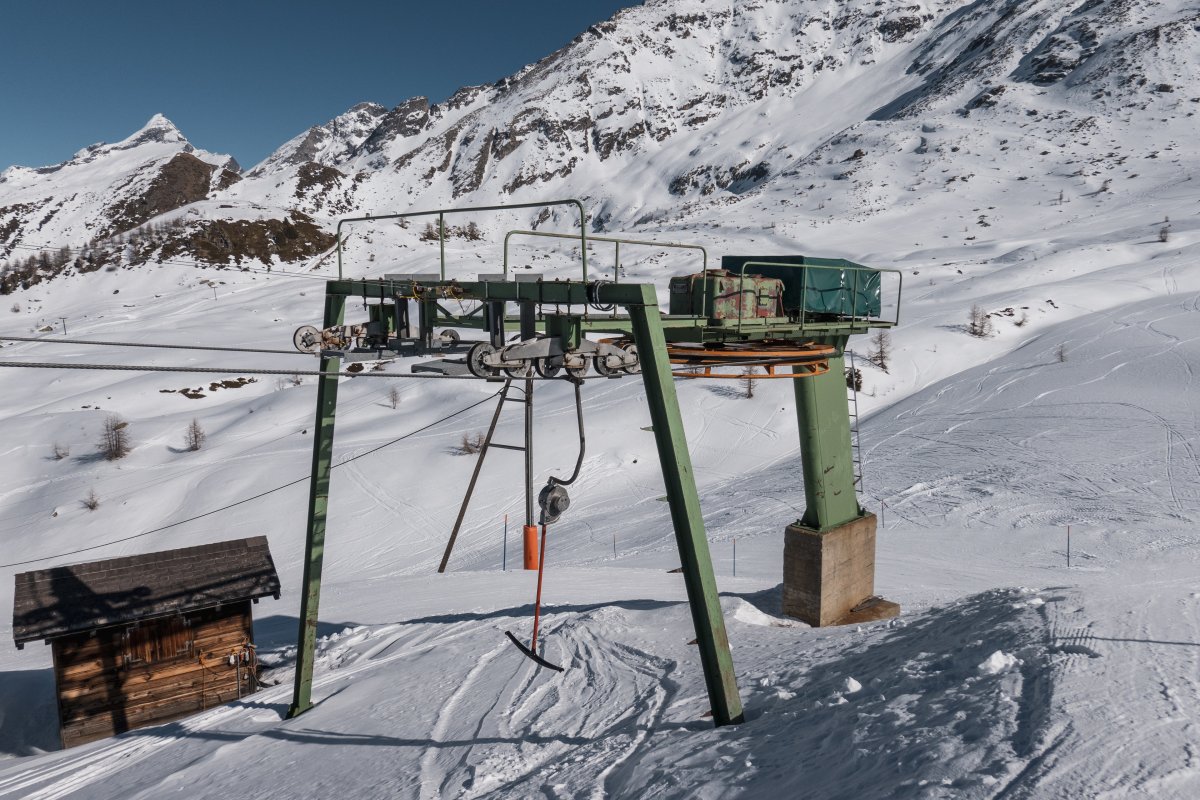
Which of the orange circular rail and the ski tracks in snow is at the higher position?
the orange circular rail

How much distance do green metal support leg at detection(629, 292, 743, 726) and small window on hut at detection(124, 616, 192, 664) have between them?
1200 cm

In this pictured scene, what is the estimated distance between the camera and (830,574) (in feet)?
35.2

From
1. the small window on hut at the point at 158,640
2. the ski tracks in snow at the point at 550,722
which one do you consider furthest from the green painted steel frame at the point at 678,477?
the small window on hut at the point at 158,640

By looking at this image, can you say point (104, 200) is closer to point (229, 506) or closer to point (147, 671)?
point (229, 506)

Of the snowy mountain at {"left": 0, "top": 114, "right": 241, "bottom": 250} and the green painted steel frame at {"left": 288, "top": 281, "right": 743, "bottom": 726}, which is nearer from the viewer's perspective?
the green painted steel frame at {"left": 288, "top": 281, "right": 743, "bottom": 726}

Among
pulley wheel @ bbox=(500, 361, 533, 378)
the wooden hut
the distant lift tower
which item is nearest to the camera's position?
the distant lift tower

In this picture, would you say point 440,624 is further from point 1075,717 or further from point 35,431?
point 35,431

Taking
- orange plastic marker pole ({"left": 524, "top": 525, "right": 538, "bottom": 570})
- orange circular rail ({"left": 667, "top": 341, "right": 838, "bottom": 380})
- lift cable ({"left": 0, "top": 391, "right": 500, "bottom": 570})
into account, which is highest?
orange circular rail ({"left": 667, "top": 341, "right": 838, "bottom": 380})

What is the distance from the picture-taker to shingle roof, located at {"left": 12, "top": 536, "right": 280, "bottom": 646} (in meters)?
12.8

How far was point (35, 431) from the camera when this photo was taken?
35.3 m

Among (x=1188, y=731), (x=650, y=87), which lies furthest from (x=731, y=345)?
(x=650, y=87)

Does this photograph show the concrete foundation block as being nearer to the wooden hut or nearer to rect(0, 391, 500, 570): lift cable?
the wooden hut

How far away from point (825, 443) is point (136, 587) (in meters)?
13.1

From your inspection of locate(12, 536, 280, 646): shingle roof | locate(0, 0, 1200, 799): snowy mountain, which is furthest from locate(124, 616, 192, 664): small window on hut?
locate(0, 0, 1200, 799): snowy mountain
